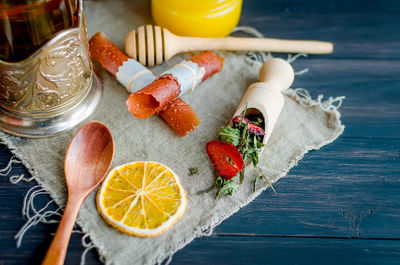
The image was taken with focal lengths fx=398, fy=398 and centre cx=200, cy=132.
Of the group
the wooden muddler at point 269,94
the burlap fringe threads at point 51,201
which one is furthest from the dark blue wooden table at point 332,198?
the wooden muddler at point 269,94

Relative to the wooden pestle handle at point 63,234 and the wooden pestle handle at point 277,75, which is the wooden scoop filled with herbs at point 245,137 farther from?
the wooden pestle handle at point 63,234

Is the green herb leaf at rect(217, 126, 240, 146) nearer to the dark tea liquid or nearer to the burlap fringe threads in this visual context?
the burlap fringe threads

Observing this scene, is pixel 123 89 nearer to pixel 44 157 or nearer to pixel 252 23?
pixel 44 157

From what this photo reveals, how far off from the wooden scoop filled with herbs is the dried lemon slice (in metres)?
0.10

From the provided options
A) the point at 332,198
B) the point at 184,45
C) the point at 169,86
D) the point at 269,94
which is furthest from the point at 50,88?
the point at 332,198

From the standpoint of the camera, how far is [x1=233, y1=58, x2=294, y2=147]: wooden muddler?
2.97 ft

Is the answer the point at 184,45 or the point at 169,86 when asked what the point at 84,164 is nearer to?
the point at 169,86

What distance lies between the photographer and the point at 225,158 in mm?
863

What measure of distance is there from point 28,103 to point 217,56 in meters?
0.48

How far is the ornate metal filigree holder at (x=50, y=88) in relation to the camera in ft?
2.60

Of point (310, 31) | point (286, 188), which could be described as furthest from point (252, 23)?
point (286, 188)

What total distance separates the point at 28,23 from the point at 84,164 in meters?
0.30

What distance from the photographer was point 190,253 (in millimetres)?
769

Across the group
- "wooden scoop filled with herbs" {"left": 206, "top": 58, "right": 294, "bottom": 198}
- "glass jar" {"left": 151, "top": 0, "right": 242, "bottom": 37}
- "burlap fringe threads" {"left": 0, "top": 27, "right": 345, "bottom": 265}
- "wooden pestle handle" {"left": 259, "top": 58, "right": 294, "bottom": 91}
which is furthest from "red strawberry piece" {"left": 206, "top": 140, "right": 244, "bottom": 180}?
"glass jar" {"left": 151, "top": 0, "right": 242, "bottom": 37}
